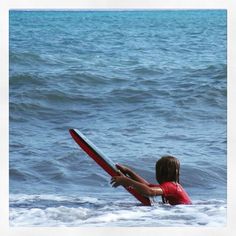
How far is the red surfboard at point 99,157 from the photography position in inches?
121

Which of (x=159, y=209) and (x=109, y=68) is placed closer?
(x=159, y=209)

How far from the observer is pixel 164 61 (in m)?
3.26

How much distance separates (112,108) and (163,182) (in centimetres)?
40

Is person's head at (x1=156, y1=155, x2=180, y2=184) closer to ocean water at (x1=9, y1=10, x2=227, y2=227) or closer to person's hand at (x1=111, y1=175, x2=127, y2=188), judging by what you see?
ocean water at (x1=9, y1=10, x2=227, y2=227)

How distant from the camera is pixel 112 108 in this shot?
3.24 meters

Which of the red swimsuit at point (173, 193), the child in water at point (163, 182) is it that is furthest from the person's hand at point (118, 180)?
the red swimsuit at point (173, 193)

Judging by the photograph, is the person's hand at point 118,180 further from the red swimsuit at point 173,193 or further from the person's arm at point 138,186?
the red swimsuit at point 173,193

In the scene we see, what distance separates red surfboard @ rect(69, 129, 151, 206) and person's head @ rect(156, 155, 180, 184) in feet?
0.33

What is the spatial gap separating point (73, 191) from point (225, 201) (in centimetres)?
60

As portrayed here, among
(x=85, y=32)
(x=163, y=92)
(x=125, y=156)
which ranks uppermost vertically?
(x=85, y=32)

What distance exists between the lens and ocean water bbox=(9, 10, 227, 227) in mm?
3094

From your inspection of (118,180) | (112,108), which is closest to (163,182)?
(118,180)
